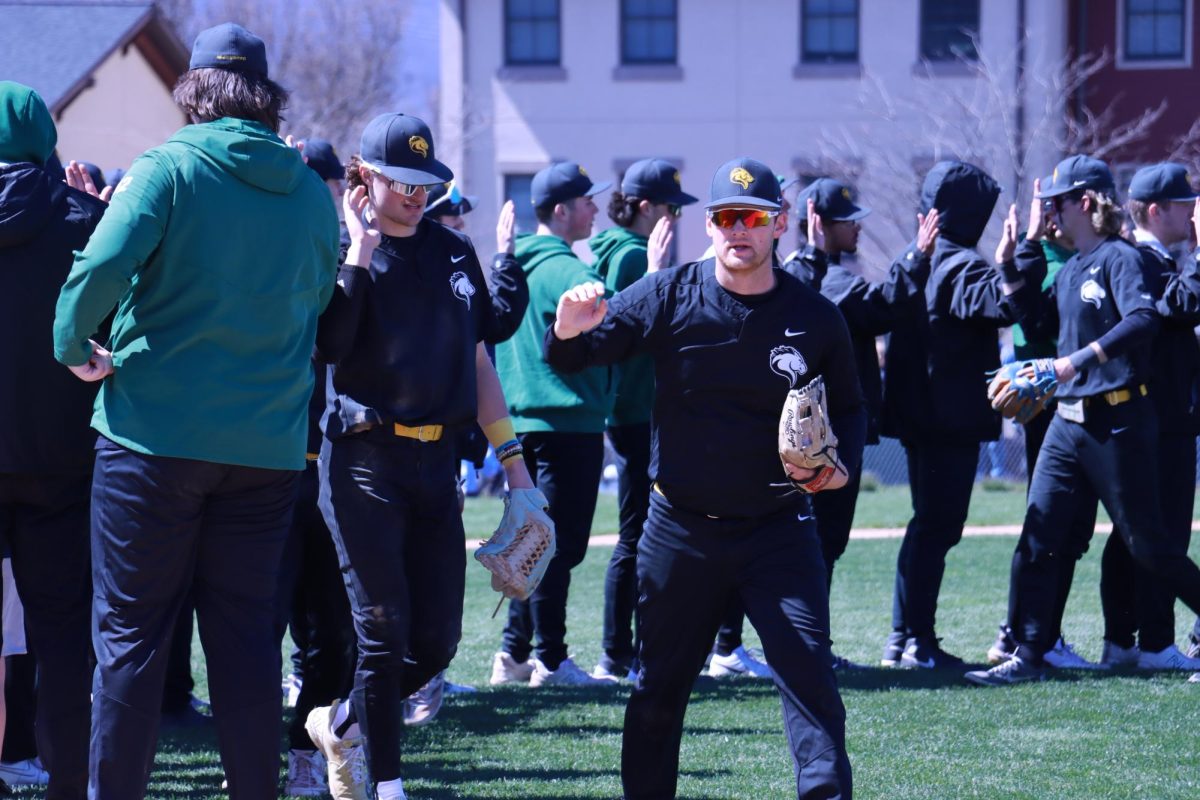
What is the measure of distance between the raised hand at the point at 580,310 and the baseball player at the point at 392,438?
1.58 ft

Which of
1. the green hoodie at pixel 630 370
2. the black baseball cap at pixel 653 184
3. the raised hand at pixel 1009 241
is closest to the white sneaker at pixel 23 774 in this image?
the green hoodie at pixel 630 370

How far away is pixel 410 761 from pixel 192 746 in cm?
92

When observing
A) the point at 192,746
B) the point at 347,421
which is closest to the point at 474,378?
the point at 347,421

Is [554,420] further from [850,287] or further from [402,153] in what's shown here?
[402,153]

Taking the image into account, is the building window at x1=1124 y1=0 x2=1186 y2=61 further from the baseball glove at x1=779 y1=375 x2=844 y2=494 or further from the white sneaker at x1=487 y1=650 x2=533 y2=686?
the baseball glove at x1=779 y1=375 x2=844 y2=494

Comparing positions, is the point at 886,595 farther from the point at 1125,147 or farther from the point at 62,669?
the point at 1125,147

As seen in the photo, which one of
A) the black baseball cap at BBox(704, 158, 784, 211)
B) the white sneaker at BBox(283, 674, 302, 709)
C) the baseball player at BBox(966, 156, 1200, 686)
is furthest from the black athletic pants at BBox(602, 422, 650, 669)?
the black baseball cap at BBox(704, 158, 784, 211)

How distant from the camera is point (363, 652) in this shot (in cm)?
529

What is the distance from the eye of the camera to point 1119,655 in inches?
333

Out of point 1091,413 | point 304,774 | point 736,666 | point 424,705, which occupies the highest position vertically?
point 1091,413

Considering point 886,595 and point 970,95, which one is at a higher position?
point 970,95

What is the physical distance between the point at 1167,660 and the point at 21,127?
596 cm

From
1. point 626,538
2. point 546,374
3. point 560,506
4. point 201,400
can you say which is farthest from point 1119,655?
point 201,400

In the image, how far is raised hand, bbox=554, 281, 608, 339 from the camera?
16.3ft
